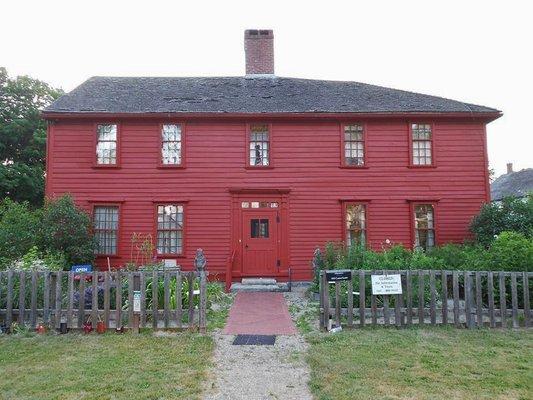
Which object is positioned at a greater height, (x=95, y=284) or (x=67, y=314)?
(x=95, y=284)

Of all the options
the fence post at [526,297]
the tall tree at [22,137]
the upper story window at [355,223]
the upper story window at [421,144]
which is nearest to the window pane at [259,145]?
the upper story window at [355,223]

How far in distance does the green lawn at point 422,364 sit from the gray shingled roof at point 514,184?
35.2 m

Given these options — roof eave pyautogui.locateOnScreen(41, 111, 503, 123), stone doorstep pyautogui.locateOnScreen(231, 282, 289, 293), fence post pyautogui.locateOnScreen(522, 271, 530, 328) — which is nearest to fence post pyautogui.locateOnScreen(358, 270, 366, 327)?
fence post pyautogui.locateOnScreen(522, 271, 530, 328)

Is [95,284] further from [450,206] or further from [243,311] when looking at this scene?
[450,206]

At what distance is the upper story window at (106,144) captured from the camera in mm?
14235

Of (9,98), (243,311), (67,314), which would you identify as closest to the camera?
(67,314)

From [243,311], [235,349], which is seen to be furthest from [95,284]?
[243,311]

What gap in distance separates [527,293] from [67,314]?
8.76 metres

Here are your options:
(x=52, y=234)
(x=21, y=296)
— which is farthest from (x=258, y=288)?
(x=21, y=296)

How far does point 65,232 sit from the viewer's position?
12508 millimetres

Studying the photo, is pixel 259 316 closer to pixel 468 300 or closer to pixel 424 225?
pixel 468 300

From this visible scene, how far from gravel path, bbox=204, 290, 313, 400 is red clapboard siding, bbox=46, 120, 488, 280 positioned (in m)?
7.33

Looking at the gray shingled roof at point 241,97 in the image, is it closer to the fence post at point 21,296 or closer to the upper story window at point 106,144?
the upper story window at point 106,144

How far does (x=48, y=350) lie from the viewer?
6.27 m
